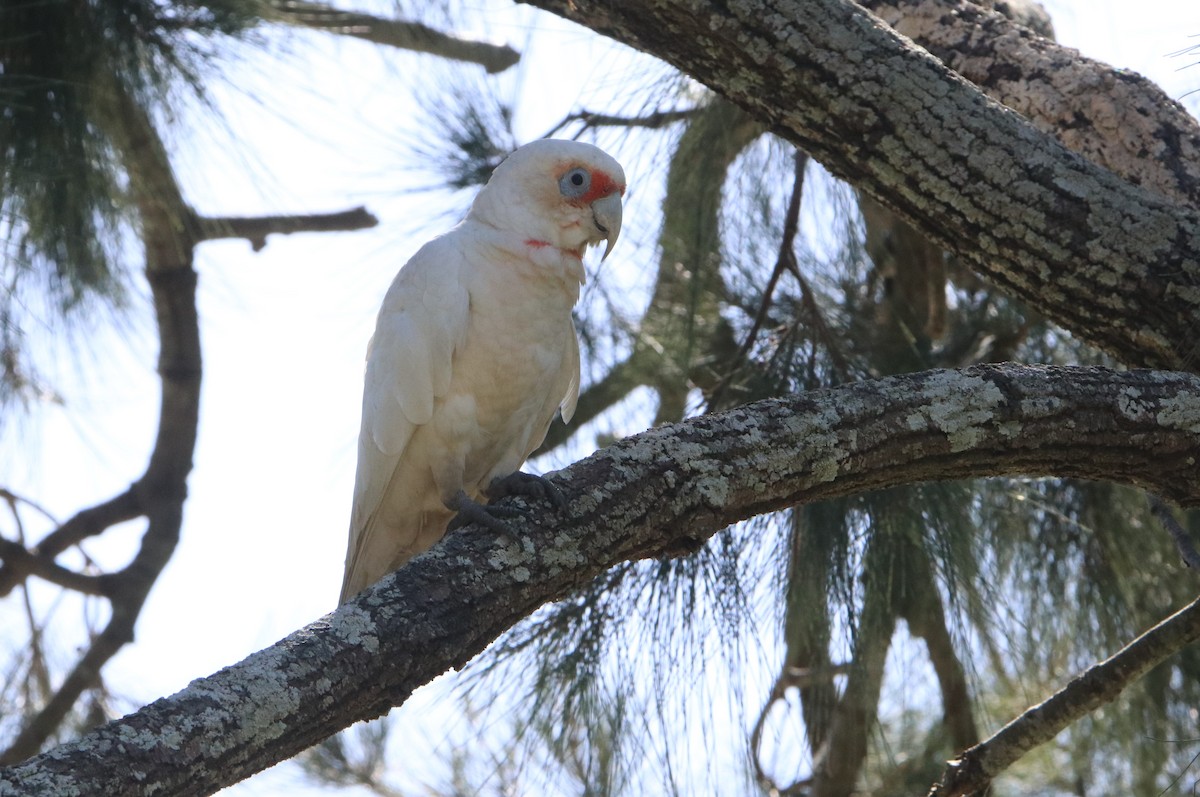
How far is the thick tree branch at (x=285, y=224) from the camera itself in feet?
11.3

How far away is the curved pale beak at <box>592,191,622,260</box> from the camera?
8.32ft

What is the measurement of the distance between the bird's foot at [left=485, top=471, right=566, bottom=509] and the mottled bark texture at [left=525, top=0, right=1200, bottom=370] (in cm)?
81

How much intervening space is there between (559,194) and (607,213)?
0.38 feet

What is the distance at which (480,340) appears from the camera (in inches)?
94.3

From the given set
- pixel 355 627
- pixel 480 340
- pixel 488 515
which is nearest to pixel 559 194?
pixel 480 340

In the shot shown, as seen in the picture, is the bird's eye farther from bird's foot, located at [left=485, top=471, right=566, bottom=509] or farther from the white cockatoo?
bird's foot, located at [left=485, top=471, right=566, bottom=509]

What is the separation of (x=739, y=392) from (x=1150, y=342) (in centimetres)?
92

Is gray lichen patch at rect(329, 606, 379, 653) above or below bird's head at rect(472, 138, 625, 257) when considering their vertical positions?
below

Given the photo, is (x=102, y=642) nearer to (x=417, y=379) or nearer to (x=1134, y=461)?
(x=417, y=379)

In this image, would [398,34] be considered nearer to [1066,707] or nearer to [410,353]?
[410,353]

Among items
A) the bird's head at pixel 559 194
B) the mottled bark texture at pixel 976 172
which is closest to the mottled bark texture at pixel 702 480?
the mottled bark texture at pixel 976 172

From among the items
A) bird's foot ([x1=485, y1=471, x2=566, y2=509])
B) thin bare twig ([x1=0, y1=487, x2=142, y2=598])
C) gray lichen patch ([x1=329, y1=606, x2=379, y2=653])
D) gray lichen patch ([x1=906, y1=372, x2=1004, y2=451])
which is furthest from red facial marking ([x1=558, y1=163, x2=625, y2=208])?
thin bare twig ([x1=0, y1=487, x2=142, y2=598])

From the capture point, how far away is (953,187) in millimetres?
2012

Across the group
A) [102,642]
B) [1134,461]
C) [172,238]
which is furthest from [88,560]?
[1134,461]
